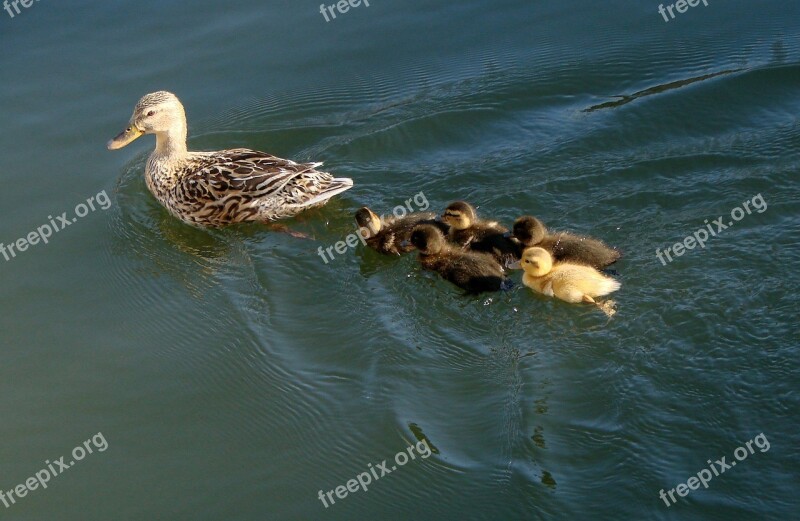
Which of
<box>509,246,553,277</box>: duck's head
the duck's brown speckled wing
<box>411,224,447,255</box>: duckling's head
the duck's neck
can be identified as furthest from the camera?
the duck's neck

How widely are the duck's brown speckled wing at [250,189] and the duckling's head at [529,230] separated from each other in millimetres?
1335

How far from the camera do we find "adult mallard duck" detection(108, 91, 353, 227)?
6.95 m

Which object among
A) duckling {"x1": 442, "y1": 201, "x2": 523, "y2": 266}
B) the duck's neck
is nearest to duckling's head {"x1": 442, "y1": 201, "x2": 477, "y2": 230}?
duckling {"x1": 442, "y1": 201, "x2": 523, "y2": 266}

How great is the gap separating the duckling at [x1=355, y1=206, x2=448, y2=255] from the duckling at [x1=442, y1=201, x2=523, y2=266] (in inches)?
3.0

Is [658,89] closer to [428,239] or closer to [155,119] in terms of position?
[428,239]

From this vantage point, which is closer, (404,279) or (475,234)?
(404,279)

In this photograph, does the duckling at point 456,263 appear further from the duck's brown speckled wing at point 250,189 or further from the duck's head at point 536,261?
the duck's brown speckled wing at point 250,189

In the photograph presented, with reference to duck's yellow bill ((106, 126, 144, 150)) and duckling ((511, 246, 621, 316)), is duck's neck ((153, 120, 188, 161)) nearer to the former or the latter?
duck's yellow bill ((106, 126, 144, 150))

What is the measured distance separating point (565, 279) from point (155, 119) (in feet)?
10.7

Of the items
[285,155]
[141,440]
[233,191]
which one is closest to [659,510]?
[141,440]

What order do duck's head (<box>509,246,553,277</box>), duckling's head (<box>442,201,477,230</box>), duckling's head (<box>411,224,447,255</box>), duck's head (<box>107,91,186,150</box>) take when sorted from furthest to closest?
duck's head (<box>107,91,186,150</box>) → duckling's head (<box>442,201,477,230</box>) → duckling's head (<box>411,224,447,255</box>) → duck's head (<box>509,246,553,277</box>)

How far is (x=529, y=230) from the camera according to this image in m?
6.16

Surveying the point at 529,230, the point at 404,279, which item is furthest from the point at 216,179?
the point at 529,230

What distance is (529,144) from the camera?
732cm
